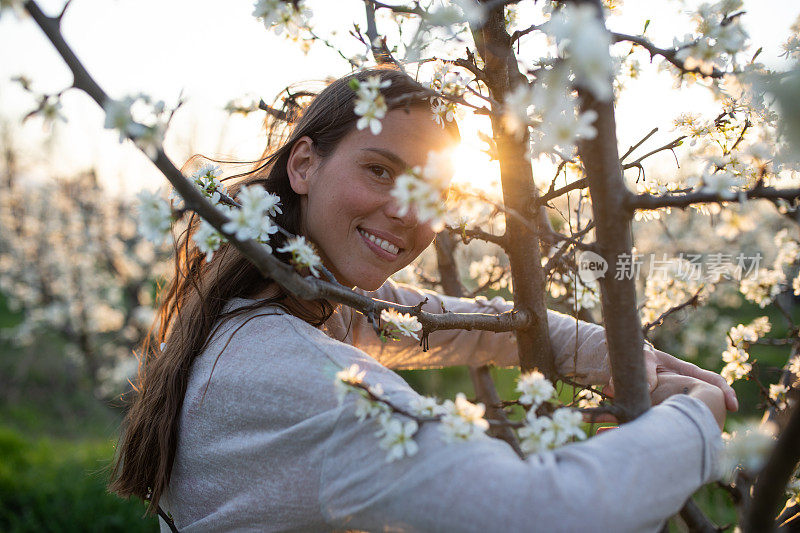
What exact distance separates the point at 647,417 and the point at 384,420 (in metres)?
0.51

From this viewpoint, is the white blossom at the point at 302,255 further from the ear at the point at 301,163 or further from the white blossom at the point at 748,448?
the white blossom at the point at 748,448

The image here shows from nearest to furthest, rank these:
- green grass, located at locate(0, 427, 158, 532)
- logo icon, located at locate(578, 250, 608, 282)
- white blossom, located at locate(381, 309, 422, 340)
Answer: logo icon, located at locate(578, 250, 608, 282) < white blossom, located at locate(381, 309, 422, 340) < green grass, located at locate(0, 427, 158, 532)

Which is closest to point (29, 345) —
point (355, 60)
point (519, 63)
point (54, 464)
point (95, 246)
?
point (95, 246)

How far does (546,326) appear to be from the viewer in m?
1.68

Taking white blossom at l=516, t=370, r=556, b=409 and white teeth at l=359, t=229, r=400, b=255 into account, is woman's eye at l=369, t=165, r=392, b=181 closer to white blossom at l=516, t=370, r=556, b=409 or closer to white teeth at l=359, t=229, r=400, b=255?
white teeth at l=359, t=229, r=400, b=255

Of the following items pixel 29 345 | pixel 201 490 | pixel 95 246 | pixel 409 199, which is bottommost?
pixel 201 490

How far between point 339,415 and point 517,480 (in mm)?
350

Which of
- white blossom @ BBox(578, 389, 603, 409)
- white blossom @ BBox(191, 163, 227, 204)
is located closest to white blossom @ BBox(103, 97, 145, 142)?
white blossom @ BBox(191, 163, 227, 204)

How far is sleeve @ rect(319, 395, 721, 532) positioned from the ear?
36.5 inches

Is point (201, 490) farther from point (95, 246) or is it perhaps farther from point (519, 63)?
point (95, 246)

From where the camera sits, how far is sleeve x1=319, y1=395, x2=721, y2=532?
89cm

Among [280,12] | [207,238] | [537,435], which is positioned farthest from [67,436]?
[537,435]

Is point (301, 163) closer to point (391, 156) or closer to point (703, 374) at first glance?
point (391, 156)

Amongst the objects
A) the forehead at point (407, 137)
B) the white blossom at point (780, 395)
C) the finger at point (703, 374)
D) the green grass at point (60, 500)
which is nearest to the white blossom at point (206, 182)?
the forehead at point (407, 137)
